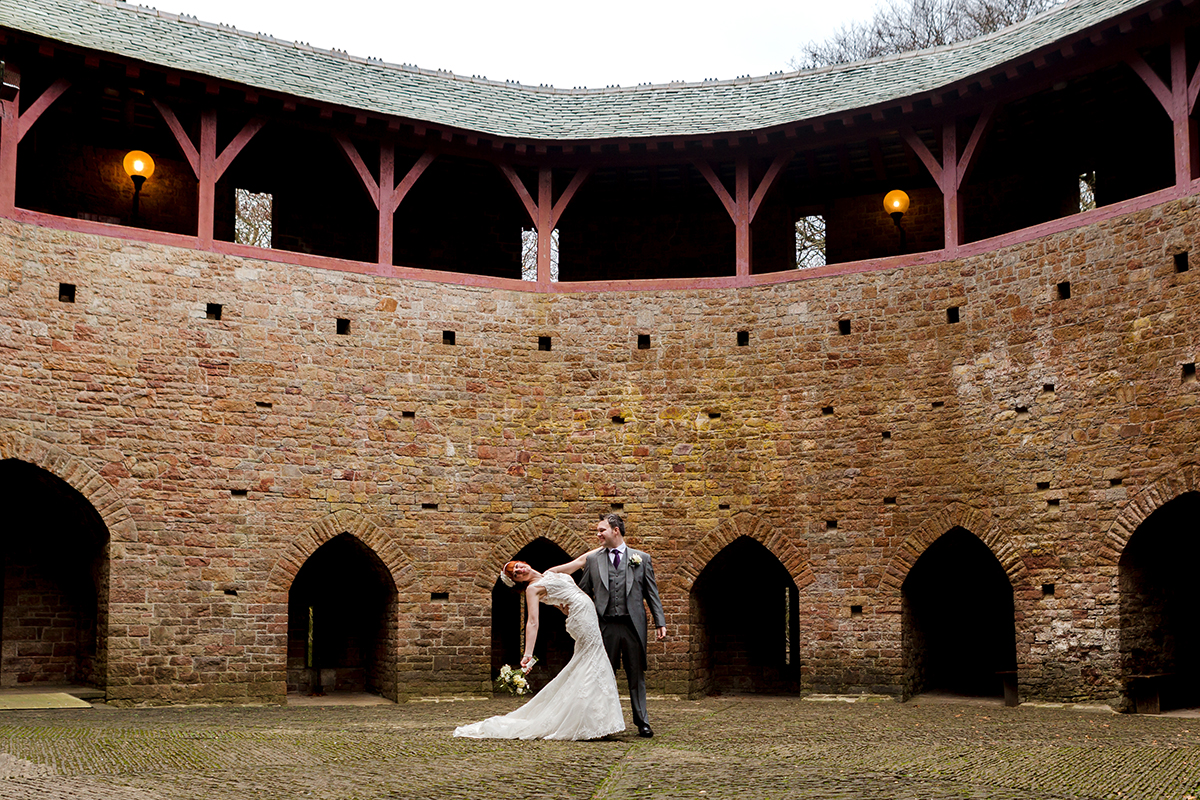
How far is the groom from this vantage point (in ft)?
35.0

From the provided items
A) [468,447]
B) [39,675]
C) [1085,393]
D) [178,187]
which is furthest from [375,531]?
[1085,393]

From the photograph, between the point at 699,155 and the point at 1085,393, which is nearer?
the point at 1085,393

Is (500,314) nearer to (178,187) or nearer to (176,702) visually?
(178,187)

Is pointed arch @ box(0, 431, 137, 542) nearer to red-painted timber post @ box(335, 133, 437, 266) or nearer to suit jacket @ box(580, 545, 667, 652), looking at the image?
red-painted timber post @ box(335, 133, 437, 266)

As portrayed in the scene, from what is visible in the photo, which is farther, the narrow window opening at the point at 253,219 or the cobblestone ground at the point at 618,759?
the narrow window opening at the point at 253,219

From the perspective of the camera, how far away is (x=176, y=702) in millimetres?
15125

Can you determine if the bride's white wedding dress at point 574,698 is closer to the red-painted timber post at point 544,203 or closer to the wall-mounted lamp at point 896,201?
the red-painted timber post at point 544,203

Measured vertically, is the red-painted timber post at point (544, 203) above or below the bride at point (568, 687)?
above

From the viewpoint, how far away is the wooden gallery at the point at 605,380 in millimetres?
14766

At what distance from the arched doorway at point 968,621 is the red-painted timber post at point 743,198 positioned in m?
5.05

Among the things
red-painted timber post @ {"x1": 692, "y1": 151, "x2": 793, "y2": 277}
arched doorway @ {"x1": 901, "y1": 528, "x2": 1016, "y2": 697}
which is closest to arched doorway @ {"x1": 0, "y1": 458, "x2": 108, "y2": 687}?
red-painted timber post @ {"x1": 692, "y1": 151, "x2": 793, "y2": 277}

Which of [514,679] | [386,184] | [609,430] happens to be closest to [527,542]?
[609,430]

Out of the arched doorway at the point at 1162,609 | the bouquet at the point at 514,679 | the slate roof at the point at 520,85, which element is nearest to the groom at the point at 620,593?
the bouquet at the point at 514,679

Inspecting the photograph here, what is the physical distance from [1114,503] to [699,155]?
24.4 feet
